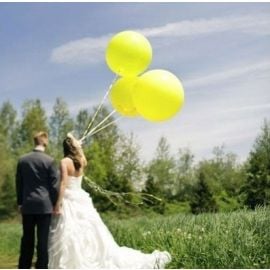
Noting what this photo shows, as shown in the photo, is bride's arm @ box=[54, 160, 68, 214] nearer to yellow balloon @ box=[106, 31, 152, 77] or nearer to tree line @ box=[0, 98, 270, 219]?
yellow balloon @ box=[106, 31, 152, 77]

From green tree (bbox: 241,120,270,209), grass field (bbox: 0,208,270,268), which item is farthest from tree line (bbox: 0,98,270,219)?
grass field (bbox: 0,208,270,268)

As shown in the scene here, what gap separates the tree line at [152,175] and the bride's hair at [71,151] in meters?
10.6

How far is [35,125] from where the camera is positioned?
82.8ft

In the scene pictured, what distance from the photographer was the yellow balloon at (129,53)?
6.69 metres

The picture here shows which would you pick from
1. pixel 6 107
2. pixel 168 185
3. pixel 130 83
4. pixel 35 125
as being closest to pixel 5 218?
pixel 35 125

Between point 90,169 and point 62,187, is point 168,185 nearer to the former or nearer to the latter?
point 90,169

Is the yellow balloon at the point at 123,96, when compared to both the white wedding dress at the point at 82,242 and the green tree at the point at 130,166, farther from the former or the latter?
the green tree at the point at 130,166

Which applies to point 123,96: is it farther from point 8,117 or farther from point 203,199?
point 8,117

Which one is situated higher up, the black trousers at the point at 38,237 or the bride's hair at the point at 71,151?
the bride's hair at the point at 71,151

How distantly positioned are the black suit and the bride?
0.18 meters

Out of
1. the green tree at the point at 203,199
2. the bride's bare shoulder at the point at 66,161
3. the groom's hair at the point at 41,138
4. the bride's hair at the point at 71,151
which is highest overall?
the groom's hair at the point at 41,138

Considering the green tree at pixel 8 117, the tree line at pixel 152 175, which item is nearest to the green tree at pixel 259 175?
the tree line at pixel 152 175

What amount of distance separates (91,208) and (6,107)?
1039 inches

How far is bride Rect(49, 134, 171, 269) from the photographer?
5.90 metres
